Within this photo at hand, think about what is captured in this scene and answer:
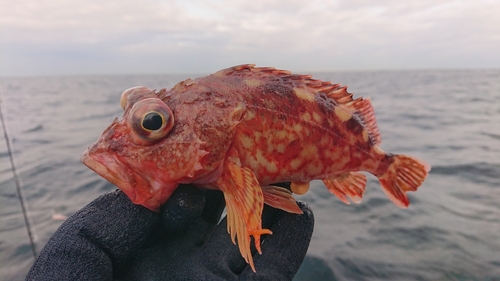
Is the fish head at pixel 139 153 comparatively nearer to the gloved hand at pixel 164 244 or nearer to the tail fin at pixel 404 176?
the gloved hand at pixel 164 244

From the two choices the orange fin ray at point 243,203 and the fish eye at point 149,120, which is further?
the orange fin ray at point 243,203

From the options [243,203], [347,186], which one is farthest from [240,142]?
[347,186]

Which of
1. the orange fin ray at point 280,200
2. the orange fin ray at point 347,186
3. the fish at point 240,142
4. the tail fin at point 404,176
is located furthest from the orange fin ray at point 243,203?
the tail fin at point 404,176

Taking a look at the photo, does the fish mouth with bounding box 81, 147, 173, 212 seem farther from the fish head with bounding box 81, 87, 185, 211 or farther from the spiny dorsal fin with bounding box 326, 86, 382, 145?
the spiny dorsal fin with bounding box 326, 86, 382, 145

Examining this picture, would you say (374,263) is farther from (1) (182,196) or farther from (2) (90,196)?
(2) (90,196)

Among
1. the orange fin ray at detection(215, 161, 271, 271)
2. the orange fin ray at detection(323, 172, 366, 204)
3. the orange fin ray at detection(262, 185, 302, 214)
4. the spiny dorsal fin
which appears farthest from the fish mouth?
the spiny dorsal fin

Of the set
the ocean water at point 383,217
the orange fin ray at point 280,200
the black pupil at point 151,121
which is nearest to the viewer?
the black pupil at point 151,121
